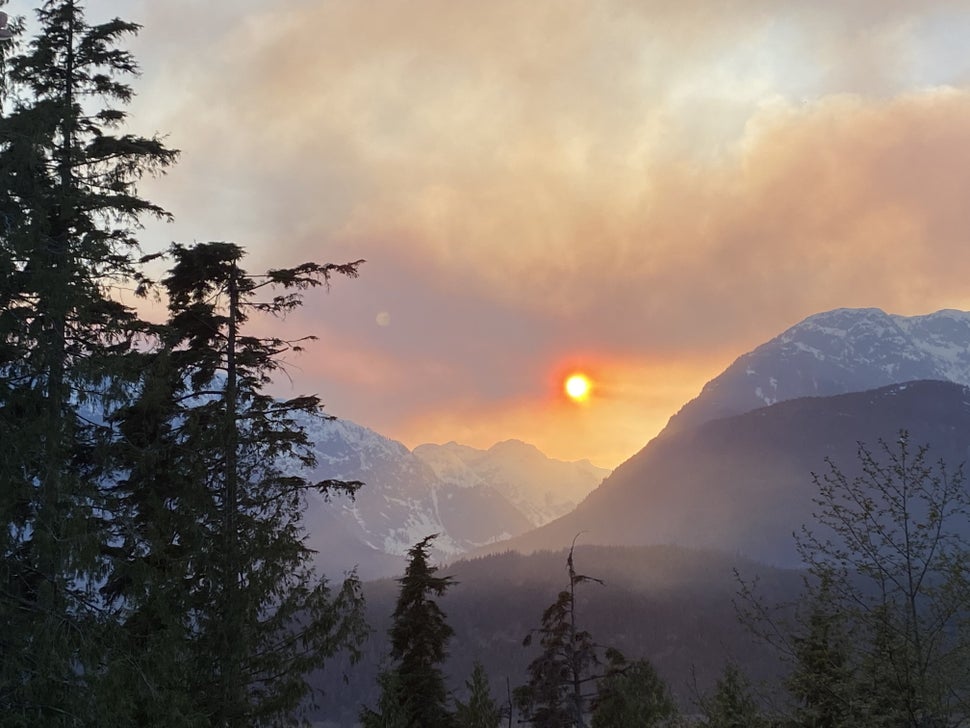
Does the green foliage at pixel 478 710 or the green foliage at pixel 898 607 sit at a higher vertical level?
the green foliage at pixel 898 607

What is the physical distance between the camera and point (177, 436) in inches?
684

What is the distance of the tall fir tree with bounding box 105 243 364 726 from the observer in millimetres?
15438

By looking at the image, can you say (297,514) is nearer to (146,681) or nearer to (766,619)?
(146,681)

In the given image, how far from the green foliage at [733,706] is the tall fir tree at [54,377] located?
10670 millimetres

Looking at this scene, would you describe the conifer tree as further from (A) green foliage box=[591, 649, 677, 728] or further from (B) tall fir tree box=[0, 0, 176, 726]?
(B) tall fir tree box=[0, 0, 176, 726]

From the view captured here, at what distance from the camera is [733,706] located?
46.8 ft

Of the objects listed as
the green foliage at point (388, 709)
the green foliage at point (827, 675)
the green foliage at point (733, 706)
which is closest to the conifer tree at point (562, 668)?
the green foliage at point (388, 709)

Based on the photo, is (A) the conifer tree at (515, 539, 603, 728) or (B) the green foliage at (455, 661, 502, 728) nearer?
(A) the conifer tree at (515, 539, 603, 728)

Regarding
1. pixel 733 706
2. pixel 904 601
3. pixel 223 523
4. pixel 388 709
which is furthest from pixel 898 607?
pixel 388 709

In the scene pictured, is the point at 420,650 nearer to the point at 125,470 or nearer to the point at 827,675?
the point at 125,470

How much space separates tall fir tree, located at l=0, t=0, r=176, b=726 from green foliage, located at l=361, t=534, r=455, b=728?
15367 mm

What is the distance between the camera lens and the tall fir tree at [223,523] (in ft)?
50.6

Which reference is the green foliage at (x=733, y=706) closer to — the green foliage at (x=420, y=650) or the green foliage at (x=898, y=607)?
the green foliage at (x=898, y=607)

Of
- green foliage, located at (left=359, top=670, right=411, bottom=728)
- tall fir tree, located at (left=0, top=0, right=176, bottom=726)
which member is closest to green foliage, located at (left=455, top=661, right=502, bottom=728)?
green foliage, located at (left=359, top=670, right=411, bottom=728)
